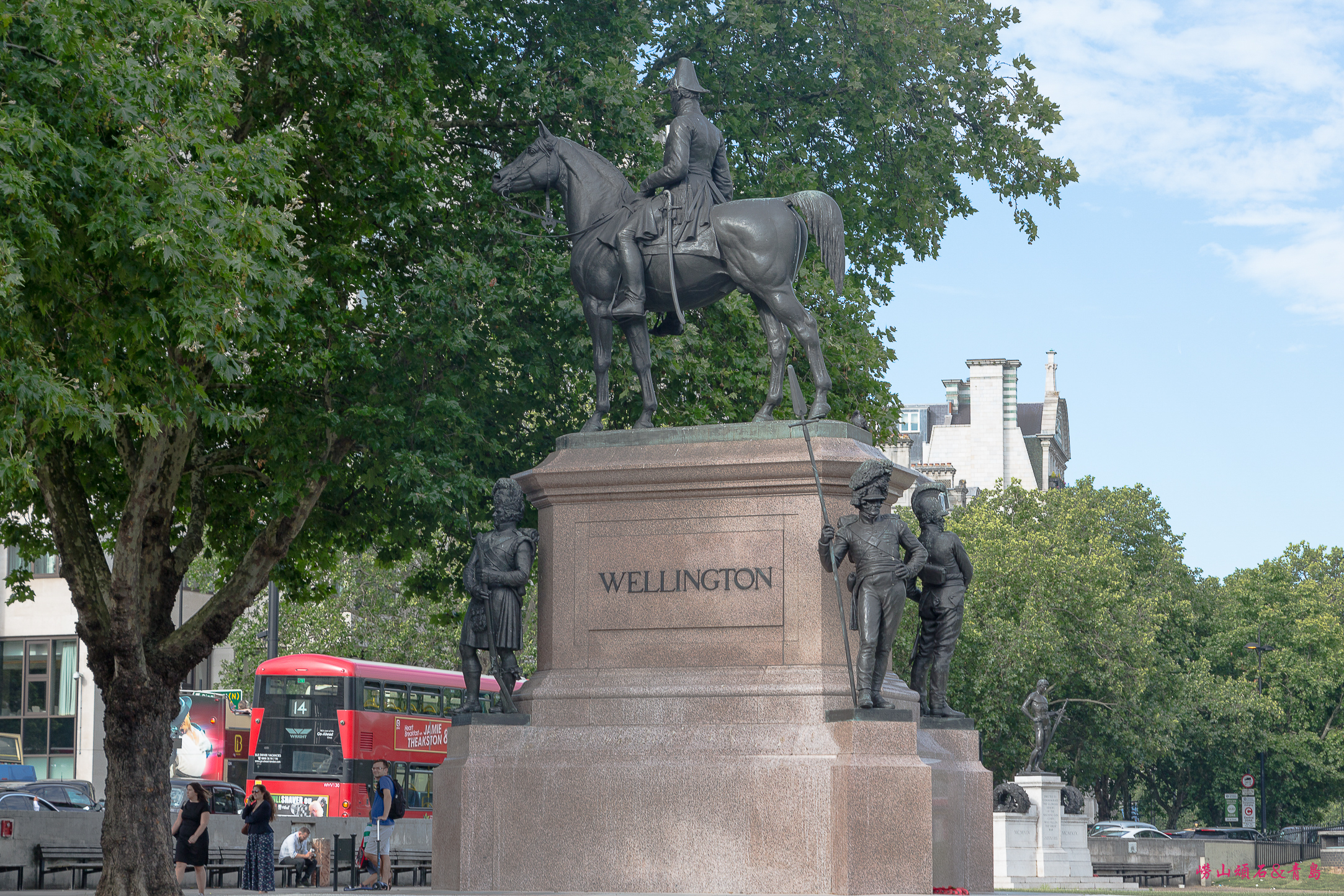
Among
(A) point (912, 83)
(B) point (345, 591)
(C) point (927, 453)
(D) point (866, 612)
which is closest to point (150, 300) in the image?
(D) point (866, 612)

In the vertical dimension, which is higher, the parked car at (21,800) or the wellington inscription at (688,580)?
the wellington inscription at (688,580)

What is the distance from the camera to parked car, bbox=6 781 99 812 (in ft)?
101

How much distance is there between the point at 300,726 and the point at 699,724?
23441mm

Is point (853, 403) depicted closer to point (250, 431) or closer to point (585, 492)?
point (250, 431)

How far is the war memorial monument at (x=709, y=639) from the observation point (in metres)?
10.5

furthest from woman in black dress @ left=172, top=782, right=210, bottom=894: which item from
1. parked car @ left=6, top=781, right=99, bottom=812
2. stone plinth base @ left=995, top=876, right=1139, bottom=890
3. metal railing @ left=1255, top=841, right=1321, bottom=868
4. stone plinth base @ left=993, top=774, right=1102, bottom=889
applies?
metal railing @ left=1255, top=841, right=1321, bottom=868

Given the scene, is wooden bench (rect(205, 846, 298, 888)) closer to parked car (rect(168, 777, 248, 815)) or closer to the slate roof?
parked car (rect(168, 777, 248, 815))

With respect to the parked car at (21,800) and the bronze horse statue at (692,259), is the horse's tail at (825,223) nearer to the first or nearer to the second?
the bronze horse statue at (692,259)

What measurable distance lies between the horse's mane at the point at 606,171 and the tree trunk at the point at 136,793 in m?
10.6

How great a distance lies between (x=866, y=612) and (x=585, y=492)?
2.36 metres

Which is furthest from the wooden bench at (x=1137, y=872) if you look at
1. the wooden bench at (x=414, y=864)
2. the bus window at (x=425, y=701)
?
the bus window at (x=425, y=701)

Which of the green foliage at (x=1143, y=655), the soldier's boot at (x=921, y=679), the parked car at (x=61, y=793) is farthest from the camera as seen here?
the green foliage at (x=1143, y=655)

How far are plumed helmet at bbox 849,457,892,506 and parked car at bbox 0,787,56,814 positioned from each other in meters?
22.5

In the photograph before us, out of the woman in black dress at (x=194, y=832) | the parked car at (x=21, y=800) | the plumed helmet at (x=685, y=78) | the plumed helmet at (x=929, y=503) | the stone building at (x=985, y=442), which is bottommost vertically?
the parked car at (x=21, y=800)
